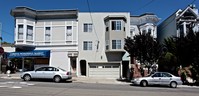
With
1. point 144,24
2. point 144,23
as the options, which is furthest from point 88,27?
point 144,23

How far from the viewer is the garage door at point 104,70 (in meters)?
36.1

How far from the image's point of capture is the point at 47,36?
36.1 m

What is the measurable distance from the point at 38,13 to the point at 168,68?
18.1m

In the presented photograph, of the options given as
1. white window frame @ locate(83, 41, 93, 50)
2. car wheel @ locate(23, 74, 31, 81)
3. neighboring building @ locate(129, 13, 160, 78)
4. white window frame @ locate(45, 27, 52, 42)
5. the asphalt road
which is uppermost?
neighboring building @ locate(129, 13, 160, 78)

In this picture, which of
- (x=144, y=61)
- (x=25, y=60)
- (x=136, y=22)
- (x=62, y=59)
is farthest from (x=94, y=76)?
(x=136, y=22)

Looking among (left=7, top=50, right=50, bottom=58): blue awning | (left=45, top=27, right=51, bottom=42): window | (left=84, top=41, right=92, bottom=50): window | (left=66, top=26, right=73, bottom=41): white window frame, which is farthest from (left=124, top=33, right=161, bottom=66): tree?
(left=45, top=27, right=51, bottom=42): window

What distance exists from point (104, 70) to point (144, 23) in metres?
11.7

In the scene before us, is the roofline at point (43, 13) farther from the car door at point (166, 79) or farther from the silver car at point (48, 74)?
the car door at point (166, 79)

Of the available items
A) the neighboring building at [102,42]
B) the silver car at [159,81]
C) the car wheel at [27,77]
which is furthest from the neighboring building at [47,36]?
the silver car at [159,81]

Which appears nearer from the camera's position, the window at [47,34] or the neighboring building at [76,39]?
the neighboring building at [76,39]

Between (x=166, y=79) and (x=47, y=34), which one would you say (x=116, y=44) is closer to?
(x=47, y=34)

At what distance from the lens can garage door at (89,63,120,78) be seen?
36125 mm

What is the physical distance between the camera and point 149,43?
30344 millimetres

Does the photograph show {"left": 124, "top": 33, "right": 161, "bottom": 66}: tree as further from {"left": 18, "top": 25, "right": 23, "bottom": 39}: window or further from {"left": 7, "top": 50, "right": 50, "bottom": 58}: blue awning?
{"left": 18, "top": 25, "right": 23, "bottom": 39}: window
